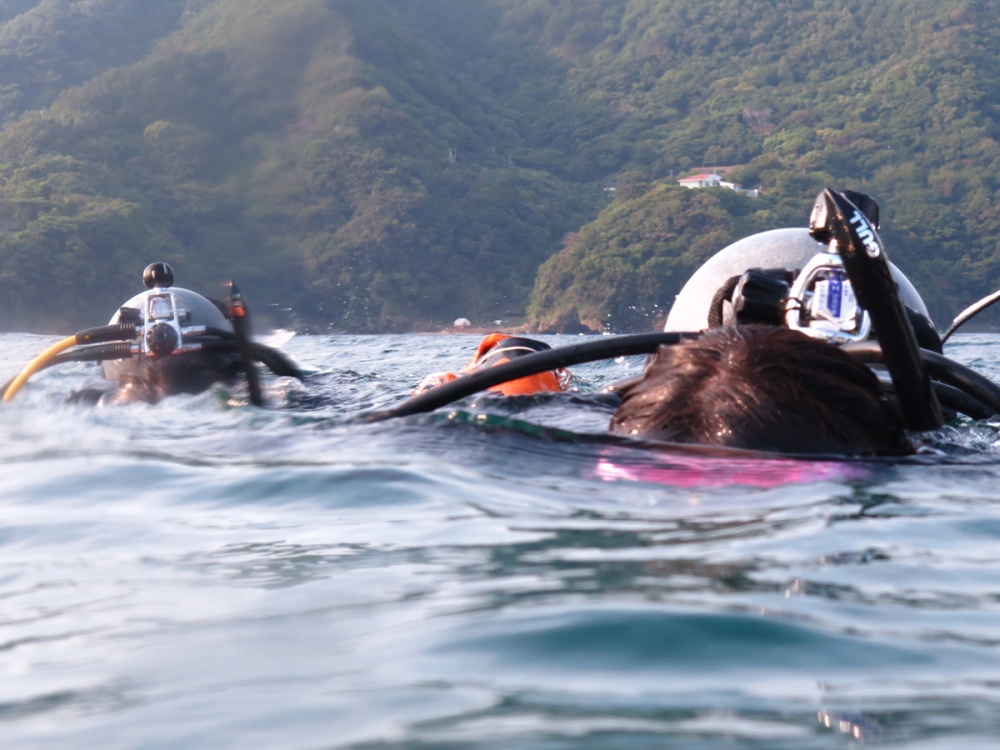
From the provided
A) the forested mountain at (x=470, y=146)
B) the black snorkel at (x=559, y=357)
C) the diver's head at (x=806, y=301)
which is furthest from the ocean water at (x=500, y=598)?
the forested mountain at (x=470, y=146)

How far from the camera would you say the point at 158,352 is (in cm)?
675

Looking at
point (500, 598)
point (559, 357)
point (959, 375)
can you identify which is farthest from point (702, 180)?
point (500, 598)

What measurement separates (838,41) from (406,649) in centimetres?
8270

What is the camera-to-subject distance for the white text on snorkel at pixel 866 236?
3033 millimetres

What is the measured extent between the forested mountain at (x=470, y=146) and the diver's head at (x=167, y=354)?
21412 millimetres

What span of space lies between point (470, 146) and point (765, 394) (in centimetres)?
6962

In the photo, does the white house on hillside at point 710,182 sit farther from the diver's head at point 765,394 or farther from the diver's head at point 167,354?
the diver's head at point 765,394

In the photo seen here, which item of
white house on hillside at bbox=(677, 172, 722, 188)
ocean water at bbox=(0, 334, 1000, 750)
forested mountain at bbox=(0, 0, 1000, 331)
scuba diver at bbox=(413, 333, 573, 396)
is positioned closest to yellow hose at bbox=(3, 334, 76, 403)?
scuba diver at bbox=(413, 333, 573, 396)

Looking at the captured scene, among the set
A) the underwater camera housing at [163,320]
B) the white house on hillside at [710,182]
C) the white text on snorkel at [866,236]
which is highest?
the white house on hillside at [710,182]

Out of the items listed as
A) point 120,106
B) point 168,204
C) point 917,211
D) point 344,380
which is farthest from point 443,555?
point 917,211

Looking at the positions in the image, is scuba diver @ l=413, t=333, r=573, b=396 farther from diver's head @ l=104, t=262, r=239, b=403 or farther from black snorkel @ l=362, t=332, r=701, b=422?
diver's head @ l=104, t=262, r=239, b=403

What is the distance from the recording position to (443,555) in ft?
7.99

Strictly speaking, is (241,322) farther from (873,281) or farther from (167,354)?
(873,281)

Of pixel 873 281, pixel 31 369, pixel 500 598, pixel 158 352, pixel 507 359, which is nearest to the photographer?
pixel 500 598
